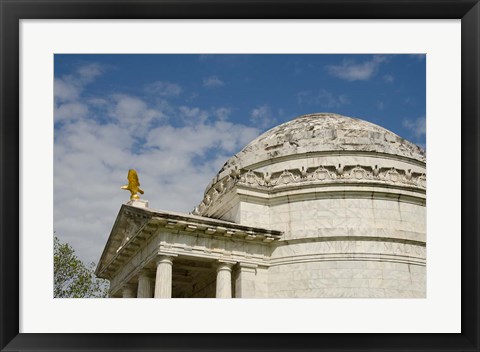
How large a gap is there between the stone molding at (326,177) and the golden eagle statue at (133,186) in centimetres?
424

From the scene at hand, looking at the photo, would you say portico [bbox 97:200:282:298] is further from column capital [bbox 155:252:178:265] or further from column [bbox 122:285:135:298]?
column [bbox 122:285:135:298]

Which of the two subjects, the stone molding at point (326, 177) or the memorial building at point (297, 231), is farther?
the stone molding at point (326, 177)

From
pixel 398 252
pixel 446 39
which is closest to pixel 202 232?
pixel 398 252

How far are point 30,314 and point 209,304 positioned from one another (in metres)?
3.99

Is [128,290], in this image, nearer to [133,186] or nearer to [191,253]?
[133,186]

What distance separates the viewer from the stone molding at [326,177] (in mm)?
27031

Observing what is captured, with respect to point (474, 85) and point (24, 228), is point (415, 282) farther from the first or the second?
point (24, 228)

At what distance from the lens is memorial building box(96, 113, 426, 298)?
24438 mm

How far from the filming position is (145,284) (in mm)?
25688

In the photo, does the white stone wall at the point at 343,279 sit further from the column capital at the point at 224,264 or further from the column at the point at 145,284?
the column at the point at 145,284

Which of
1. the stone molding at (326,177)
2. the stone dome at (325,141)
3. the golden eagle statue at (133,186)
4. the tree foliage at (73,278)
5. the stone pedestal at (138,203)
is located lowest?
the tree foliage at (73,278)

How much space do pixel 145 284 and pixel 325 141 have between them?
1091 centimetres

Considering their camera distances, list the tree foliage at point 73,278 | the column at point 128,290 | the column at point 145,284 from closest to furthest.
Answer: the column at point 145,284 < the column at point 128,290 < the tree foliage at point 73,278

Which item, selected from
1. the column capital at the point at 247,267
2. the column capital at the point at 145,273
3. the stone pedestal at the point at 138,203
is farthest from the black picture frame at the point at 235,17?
the stone pedestal at the point at 138,203
